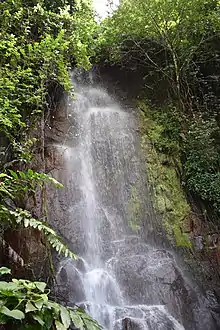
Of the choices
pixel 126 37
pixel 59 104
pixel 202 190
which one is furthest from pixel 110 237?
pixel 126 37

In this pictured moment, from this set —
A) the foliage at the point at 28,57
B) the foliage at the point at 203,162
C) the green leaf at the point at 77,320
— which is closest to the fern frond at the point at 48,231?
the green leaf at the point at 77,320

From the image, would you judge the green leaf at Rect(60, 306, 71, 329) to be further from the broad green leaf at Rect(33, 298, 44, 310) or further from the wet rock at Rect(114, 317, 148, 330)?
the wet rock at Rect(114, 317, 148, 330)

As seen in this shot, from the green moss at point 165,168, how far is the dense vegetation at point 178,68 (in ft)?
0.10

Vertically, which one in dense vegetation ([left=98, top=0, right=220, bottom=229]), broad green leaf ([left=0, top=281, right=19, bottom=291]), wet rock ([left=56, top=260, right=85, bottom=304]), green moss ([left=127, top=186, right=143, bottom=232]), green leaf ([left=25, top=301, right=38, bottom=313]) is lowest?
green leaf ([left=25, top=301, right=38, bottom=313])

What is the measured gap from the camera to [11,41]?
17.3 ft

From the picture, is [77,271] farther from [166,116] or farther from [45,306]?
[166,116]

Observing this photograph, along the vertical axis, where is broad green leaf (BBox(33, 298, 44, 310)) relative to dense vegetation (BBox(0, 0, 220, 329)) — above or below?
below

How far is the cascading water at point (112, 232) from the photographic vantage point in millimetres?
4598

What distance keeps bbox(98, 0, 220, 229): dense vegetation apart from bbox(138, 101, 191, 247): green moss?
0.03 metres

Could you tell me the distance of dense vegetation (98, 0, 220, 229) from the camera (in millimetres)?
7121

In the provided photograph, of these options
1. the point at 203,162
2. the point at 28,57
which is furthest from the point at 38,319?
the point at 203,162

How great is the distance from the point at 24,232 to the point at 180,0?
257 inches

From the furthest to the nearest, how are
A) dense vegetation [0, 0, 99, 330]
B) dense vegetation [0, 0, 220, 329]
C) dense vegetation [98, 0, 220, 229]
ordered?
1. dense vegetation [98, 0, 220, 229]
2. dense vegetation [0, 0, 220, 329]
3. dense vegetation [0, 0, 99, 330]

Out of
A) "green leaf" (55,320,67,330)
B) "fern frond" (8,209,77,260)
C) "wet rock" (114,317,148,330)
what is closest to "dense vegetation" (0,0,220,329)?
"fern frond" (8,209,77,260)
